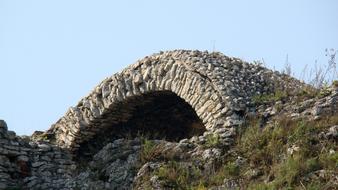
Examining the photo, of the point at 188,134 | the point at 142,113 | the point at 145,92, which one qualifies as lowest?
the point at 188,134

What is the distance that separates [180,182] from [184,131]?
14.7ft

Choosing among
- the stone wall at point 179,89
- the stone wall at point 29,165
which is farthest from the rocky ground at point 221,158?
the stone wall at point 179,89

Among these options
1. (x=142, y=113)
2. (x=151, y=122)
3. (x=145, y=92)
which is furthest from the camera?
(x=151, y=122)

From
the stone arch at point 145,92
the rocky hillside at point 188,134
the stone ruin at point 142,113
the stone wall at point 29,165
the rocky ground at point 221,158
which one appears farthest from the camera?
the stone arch at point 145,92

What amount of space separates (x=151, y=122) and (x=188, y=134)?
2.67 feet

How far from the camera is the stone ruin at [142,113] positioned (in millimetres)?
10742

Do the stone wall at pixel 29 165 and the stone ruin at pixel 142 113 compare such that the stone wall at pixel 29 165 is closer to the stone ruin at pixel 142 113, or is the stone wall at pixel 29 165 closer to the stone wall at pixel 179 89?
the stone ruin at pixel 142 113

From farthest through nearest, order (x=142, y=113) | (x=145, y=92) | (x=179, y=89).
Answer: (x=142, y=113) → (x=145, y=92) → (x=179, y=89)

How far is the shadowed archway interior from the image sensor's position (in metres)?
12.9

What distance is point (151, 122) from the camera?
13500 millimetres

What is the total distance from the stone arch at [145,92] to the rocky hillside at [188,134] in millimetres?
20

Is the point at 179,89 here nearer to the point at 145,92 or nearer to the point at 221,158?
the point at 145,92

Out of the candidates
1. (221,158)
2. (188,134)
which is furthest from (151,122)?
(221,158)

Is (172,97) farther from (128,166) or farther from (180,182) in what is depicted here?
(180,182)
